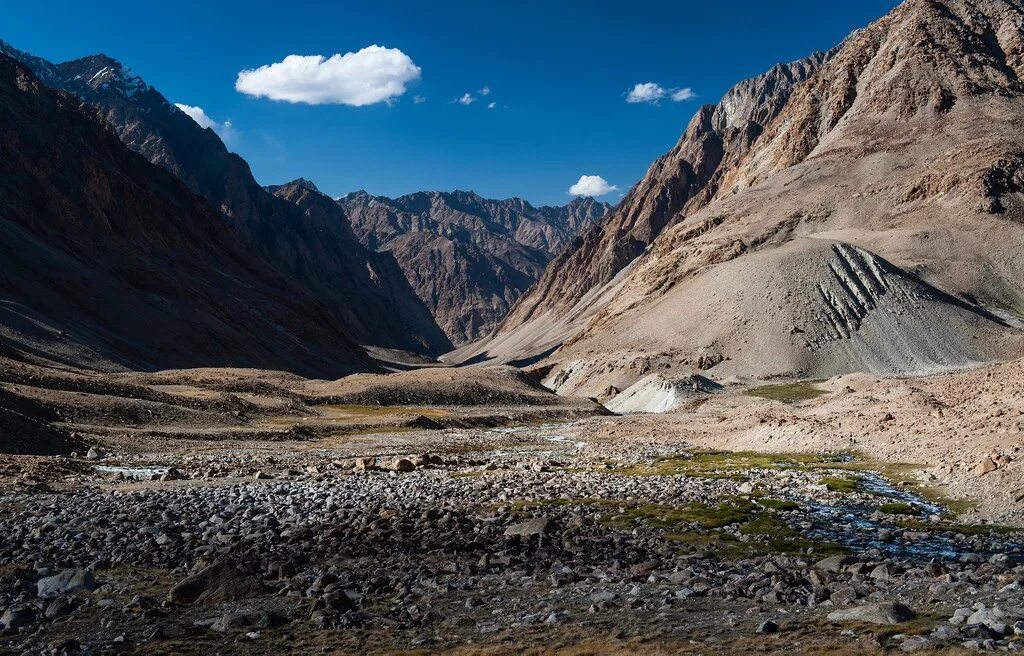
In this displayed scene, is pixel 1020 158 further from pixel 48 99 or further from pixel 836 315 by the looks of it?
pixel 48 99

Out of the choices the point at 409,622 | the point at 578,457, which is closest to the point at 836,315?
the point at 578,457

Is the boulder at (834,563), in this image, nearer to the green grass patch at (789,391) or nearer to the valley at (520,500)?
the valley at (520,500)

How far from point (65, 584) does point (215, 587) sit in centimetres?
251

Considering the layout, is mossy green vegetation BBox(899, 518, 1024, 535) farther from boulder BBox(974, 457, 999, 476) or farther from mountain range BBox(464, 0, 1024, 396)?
mountain range BBox(464, 0, 1024, 396)

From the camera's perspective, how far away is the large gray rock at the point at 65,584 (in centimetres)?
1264

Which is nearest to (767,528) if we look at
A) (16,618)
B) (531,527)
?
(531,527)

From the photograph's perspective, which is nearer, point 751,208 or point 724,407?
point 724,407

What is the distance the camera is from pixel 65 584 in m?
12.9

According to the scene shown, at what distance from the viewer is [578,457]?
130ft

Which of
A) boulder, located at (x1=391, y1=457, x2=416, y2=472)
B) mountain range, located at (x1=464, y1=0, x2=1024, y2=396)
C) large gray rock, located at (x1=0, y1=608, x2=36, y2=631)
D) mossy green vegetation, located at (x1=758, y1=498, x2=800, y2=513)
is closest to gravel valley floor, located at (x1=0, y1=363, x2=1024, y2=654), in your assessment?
large gray rock, located at (x1=0, y1=608, x2=36, y2=631)

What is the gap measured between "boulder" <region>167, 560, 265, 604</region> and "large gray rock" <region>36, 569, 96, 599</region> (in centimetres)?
155

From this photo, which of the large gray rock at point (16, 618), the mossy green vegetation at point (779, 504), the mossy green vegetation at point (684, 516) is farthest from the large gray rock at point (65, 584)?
the mossy green vegetation at point (779, 504)

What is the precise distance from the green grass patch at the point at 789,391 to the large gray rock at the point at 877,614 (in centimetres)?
7429

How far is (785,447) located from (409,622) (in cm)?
3388
